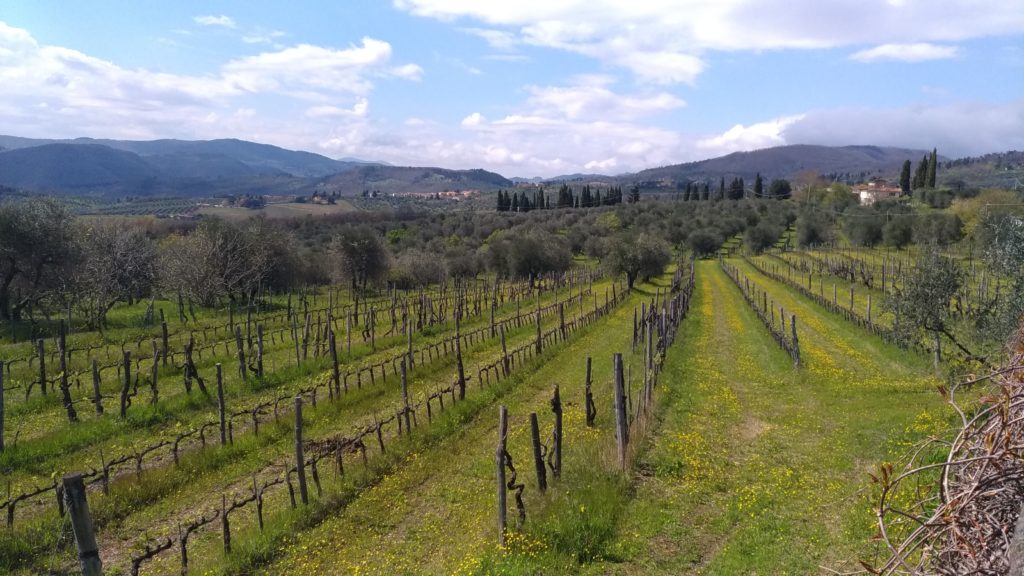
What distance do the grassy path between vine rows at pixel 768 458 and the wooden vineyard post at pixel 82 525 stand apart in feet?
21.6

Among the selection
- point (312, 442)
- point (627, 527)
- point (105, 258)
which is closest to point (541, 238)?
point (105, 258)

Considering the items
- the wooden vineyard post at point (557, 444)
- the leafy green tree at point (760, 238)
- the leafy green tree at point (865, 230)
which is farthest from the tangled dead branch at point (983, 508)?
the leafy green tree at point (760, 238)

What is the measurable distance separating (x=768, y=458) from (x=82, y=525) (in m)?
13.8

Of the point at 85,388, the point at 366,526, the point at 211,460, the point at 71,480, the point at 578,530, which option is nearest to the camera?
the point at 71,480

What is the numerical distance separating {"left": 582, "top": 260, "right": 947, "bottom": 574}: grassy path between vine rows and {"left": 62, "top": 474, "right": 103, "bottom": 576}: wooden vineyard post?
21.6 feet

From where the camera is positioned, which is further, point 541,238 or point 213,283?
point 541,238

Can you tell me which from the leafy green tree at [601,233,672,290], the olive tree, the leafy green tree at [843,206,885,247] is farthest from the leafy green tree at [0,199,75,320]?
the leafy green tree at [843,206,885,247]

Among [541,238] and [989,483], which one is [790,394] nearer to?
[989,483]

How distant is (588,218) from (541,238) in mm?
47997

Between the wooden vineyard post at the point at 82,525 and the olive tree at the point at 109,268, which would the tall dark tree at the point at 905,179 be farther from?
the wooden vineyard post at the point at 82,525

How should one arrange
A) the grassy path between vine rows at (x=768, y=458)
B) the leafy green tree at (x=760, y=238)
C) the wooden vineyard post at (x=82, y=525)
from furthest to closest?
A: the leafy green tree at (x=760, y=238), the grassy path between vine rows at (x=768, y=458), the wooden vineyard post at (x=82, y=525)

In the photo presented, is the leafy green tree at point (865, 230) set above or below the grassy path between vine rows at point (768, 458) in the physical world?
above

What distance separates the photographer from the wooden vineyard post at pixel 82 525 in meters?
5.52

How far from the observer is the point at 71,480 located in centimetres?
561
